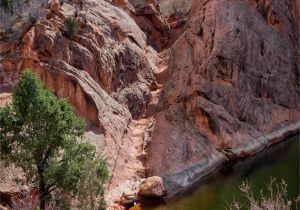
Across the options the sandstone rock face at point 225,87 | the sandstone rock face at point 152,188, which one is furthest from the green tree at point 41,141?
the sandstone rock face at point 225,87

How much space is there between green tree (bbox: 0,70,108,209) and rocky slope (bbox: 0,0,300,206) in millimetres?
6403

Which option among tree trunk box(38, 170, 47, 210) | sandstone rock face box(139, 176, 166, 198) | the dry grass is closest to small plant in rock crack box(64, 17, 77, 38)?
sandstone rock face box(139, 176, 166, 198)

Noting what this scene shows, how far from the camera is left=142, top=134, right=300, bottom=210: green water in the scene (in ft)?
73.7

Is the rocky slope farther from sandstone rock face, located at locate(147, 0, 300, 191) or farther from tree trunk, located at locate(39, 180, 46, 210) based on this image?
tree trunk, located at locate(39, 180, 46, 210)

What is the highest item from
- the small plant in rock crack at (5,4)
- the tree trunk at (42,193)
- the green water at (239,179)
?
the small plant in rock crack at (5,4)

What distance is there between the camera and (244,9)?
127 ft

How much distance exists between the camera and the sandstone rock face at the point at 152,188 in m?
23.7

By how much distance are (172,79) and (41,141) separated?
21.0m

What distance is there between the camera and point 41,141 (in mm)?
16469

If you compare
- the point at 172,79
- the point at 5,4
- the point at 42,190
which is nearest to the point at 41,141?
the point at 42,190

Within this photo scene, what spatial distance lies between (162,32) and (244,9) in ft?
34.6

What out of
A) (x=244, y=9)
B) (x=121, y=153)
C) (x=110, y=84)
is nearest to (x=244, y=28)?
(x=244, y=9)

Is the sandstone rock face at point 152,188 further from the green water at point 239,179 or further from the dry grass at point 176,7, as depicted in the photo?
the dry grass at point 176,7

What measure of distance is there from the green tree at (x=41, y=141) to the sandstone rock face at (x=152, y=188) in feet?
23.4
